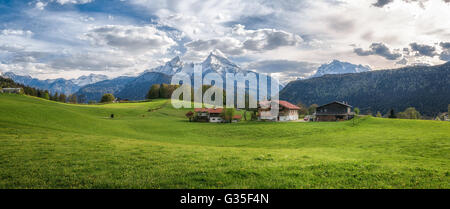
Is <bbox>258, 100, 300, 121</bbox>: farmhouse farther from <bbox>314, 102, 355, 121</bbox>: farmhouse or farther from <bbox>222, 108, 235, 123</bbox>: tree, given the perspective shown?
<bbox>314, 102, 355, 121</bbox>: farmhouse

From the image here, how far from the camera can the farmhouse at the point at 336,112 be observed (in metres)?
101

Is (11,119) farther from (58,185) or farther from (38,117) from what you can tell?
(58,185)

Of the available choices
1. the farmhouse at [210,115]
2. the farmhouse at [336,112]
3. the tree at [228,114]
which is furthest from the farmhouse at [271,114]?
the farmhouse at [210,115]

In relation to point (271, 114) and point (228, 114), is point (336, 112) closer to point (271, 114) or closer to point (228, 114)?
point (271, 114)

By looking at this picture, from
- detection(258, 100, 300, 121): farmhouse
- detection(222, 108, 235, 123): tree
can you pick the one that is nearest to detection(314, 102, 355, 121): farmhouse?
detection(258, 100, 300, 121): farmhouse

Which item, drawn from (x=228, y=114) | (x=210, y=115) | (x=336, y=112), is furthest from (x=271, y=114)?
(x=210, y=115)

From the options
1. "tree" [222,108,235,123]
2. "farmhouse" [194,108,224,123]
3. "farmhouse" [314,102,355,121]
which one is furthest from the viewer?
"farmhouse" [194,108,224,123]

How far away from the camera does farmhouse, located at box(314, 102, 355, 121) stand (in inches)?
3986

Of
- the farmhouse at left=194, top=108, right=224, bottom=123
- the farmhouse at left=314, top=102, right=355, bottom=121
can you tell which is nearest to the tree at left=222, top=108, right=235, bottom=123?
the farmhouse at left=194, top=108, right=224, bottom=123

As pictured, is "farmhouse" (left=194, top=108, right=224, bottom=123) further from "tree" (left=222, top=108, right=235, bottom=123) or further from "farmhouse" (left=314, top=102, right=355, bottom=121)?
"farmhouse" (left=314, top=102, right=355, bottom=121)

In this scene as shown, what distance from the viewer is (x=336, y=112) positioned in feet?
337

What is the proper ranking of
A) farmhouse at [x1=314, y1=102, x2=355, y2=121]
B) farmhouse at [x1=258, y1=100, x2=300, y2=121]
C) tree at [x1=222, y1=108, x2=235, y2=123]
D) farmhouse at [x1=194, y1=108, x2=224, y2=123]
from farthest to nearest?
farmhouse at [x1=194, y1=108, x2=224, y2=123] → farmhouse at [x1=258, y1=100, x2=300, y2=121] → farmhouse at [x1=314, y1=102, x2=355, y2=121] → tree at [x1=222, y1=108, x2=235, y2=123]

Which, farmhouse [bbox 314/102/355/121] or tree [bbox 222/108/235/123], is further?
farmhouse [bbox 314/102/355/121]
